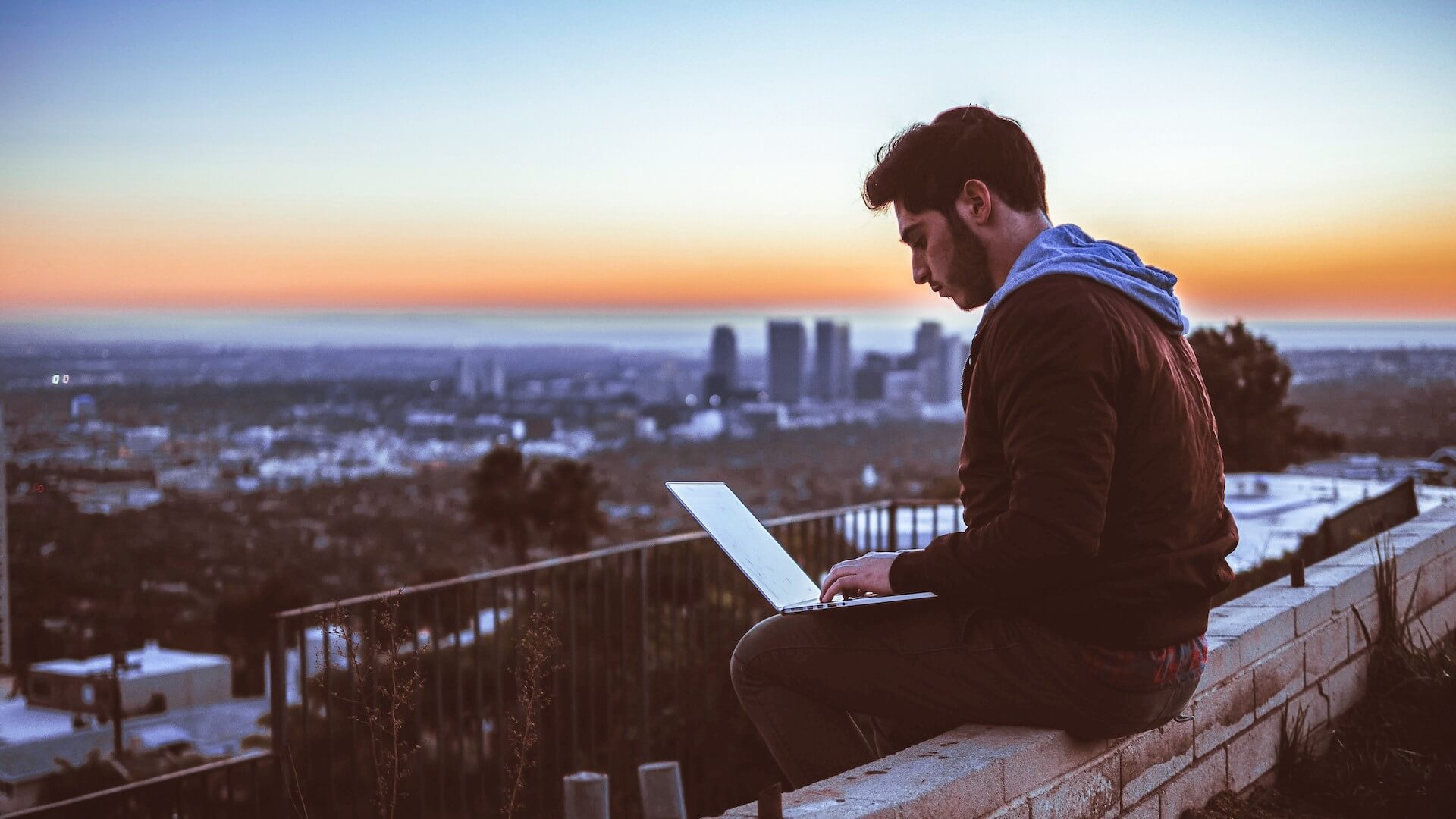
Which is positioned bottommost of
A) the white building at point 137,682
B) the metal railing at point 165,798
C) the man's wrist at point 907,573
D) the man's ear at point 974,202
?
Answer: the white building at point 137,682

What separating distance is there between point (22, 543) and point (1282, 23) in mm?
31034

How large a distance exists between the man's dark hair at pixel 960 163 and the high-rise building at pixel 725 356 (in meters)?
43.8

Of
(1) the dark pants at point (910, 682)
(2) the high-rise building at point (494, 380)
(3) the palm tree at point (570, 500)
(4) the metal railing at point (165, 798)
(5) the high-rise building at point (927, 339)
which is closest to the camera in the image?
(1) the dark pants at point (910, 682)

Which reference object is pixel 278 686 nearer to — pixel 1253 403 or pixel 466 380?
pixel 1253 403

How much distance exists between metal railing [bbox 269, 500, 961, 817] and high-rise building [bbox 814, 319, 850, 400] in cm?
3624

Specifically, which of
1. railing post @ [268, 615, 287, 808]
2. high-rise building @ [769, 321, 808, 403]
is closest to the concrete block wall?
railing post @ [268, 615, 287, 808]

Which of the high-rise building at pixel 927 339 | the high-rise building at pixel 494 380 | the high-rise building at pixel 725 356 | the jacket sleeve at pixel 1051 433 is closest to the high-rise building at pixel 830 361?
the high-rise building at pixel 725 356

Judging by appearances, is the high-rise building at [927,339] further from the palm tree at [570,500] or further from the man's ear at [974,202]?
the man's ear at [974,202]

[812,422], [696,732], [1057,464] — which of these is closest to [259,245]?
[812,422]

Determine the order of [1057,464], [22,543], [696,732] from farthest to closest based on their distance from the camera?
[22,543] → [696,732] → [1057,464]

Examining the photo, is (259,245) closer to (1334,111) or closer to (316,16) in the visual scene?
(316,16)

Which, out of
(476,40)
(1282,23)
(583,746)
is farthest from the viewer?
(476,40)

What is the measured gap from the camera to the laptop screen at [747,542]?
2617mm

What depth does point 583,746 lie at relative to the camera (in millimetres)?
7461
